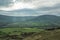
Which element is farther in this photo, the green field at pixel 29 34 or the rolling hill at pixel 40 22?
the rolling hill at pixel 40 22

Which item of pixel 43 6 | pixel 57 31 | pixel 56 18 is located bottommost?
pixel 57 31

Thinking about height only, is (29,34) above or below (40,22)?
below

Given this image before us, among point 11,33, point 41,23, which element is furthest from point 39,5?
point 11,33

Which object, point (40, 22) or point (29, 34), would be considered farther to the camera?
point (40, 22)

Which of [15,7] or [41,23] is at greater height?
[15,7]

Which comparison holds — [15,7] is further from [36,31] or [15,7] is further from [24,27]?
[36,31]

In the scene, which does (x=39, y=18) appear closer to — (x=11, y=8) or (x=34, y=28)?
(x=34, y=28)

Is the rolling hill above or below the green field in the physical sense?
above

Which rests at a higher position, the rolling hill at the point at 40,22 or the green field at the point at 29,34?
the rolling hill at the point at 40,22

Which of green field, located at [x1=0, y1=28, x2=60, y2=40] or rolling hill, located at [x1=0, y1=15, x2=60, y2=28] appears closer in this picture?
green field, located at [x1=0, y1=28, x2=60, y2=40]

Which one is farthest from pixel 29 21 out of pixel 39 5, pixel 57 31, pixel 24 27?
pixel 57 31
